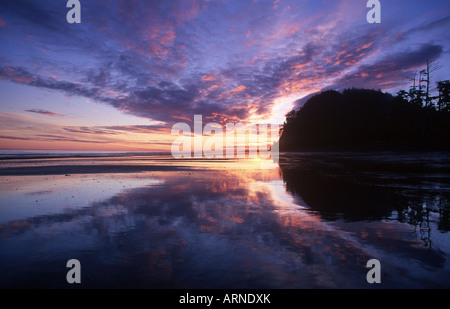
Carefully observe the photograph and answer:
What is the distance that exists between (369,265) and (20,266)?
611cm

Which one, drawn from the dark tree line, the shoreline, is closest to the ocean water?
the shoreline

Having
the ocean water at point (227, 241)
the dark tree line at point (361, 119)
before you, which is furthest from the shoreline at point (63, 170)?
the dark tree line at point (361, 119)

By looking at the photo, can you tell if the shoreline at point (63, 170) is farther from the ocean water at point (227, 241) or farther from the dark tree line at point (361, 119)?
the dark tree line at point (361, 119)

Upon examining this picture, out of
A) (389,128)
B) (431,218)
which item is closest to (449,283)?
(431,218)

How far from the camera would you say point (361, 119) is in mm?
83562

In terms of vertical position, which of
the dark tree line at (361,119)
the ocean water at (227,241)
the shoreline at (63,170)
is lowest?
the ocean water at (227,241)

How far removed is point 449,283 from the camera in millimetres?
3314

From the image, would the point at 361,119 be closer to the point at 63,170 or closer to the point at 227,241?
the point at 63,170

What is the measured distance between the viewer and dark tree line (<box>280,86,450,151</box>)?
62531mm

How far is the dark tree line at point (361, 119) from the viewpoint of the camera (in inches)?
2462

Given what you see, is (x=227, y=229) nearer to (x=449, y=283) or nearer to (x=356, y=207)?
(x=449, y=283)

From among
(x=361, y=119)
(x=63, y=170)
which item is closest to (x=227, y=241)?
(x=63, y=170)
